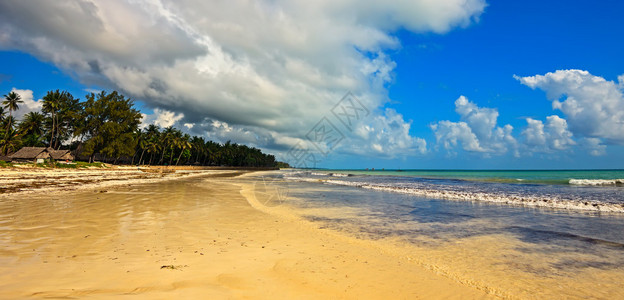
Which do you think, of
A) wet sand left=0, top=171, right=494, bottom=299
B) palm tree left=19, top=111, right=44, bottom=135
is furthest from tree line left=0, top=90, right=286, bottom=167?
wet sand left=0, top=171, right=494, bottom=299

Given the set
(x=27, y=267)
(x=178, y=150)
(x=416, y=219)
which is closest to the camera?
(x=27, y=267)

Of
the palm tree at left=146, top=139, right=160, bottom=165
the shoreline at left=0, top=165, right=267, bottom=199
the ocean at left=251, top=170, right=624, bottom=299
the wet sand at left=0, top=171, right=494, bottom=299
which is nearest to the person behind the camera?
the wet sand at left=0, top=171, right=494, bottom=299

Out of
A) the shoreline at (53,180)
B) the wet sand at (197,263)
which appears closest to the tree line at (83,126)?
the shoreline at (53,180)

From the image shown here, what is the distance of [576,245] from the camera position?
756 centimetres

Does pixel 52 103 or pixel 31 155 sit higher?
pixel 52 103

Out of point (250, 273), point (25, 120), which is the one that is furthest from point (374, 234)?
point (25, 120)

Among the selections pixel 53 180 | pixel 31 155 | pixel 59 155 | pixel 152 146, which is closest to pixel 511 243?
pixel 53 180

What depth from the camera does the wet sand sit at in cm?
406

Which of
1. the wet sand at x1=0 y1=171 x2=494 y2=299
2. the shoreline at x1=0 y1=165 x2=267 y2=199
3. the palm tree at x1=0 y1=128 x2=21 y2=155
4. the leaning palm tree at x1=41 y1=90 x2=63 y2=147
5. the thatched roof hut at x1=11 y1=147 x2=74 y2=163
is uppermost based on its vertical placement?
the leaning palm tree at x1=41 y1=90 x2=63 y2=147

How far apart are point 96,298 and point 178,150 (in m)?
113

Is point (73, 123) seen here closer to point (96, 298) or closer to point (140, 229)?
point (140, 229)

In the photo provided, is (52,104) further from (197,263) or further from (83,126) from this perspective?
(197,263)

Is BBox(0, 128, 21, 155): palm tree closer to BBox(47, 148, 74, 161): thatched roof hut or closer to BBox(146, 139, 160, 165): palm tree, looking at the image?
BBox(47, 148, 74, 161): thatched roof hut

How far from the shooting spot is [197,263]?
209 inches
